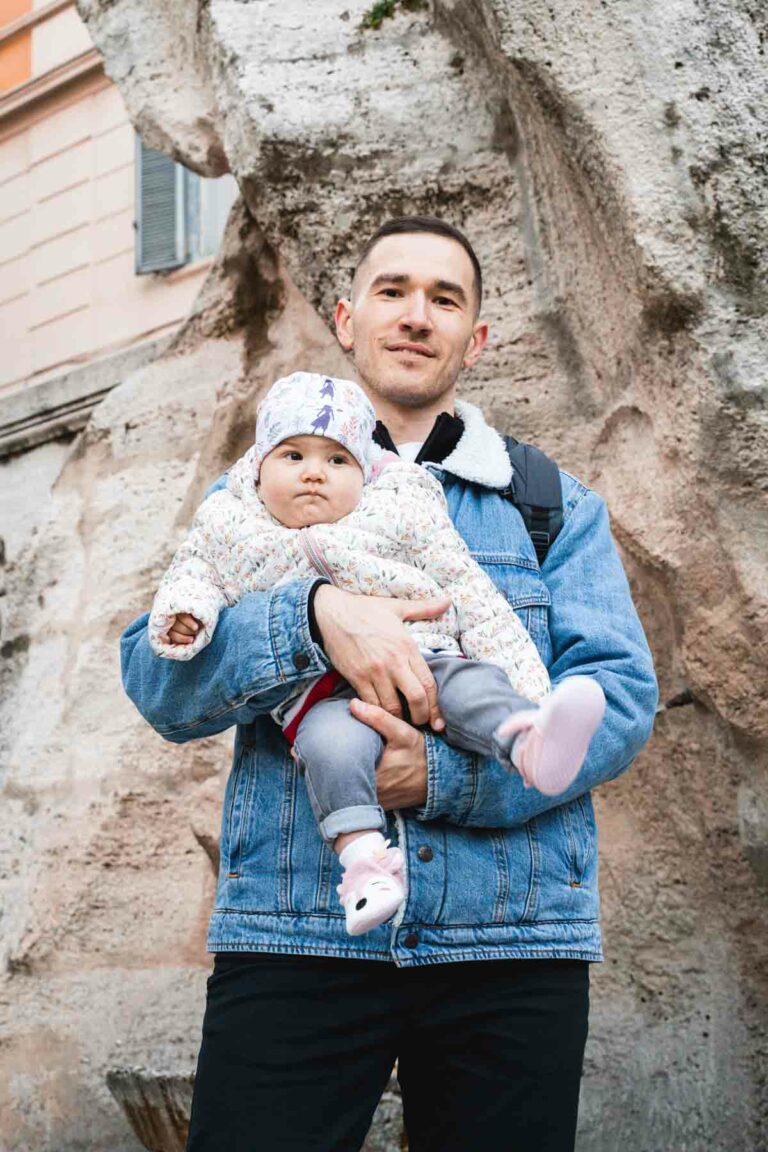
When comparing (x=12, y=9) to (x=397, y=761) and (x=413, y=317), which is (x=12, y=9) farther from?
(x=397, y=761)

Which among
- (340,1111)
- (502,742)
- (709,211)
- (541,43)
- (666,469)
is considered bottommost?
(340,1111)

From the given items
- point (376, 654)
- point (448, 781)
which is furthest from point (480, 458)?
point (448, 781)

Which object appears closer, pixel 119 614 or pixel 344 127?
pixel 344 127

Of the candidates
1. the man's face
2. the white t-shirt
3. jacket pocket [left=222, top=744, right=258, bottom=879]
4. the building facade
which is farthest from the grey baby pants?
the building facade

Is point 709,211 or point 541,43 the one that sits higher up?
point 541,43

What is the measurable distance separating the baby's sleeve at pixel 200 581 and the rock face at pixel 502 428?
1.14 metres

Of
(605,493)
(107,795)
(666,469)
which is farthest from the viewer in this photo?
(107,795)

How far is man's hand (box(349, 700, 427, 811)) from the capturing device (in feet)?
6.30

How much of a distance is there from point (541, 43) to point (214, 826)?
6.55ft

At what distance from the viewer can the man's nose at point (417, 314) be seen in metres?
2.42

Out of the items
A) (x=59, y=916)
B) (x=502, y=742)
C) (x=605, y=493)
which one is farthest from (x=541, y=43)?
(x=59, y=916)

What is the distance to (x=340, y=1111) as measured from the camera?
6.15ft

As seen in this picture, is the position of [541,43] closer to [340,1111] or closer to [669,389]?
[669,389]

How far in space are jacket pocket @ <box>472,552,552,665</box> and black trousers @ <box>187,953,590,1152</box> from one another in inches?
19.4
